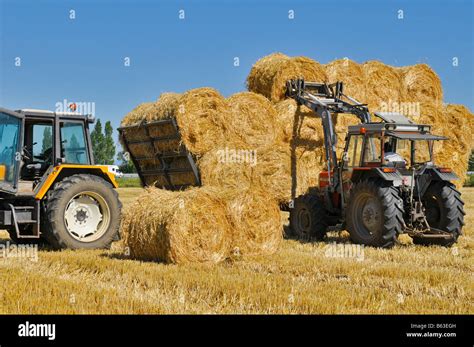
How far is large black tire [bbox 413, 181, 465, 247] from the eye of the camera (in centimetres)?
1040

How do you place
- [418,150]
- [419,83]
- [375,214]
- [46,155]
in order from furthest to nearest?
[419,83]
[418,150]
[375,214]
[46,155]

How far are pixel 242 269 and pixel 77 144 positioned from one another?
3.69 meters

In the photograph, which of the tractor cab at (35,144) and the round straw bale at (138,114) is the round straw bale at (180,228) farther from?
the round straw bale at (138,114)

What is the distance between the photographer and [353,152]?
36.5ft

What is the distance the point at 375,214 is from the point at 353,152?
4.25 feet

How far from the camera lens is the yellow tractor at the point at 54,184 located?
30.9 ft

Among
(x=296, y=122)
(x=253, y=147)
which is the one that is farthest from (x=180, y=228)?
(x=296, y=122)

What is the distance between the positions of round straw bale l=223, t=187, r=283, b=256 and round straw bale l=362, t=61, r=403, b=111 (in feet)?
17.4

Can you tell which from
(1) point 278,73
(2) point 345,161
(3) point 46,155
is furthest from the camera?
(1) point 278,73

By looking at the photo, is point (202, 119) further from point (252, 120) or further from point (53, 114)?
point (53, 114)

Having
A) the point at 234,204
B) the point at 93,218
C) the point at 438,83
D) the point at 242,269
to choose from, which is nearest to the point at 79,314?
the point at 242,269

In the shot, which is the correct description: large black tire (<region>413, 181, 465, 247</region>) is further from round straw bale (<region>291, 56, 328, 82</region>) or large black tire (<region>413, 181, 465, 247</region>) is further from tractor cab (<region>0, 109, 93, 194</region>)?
tractor cab (<region>0, 109, 93, 194</region>)

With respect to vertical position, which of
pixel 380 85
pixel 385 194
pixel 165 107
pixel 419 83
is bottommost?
pixel 385 194

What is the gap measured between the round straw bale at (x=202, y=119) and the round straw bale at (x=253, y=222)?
6.09 ft
